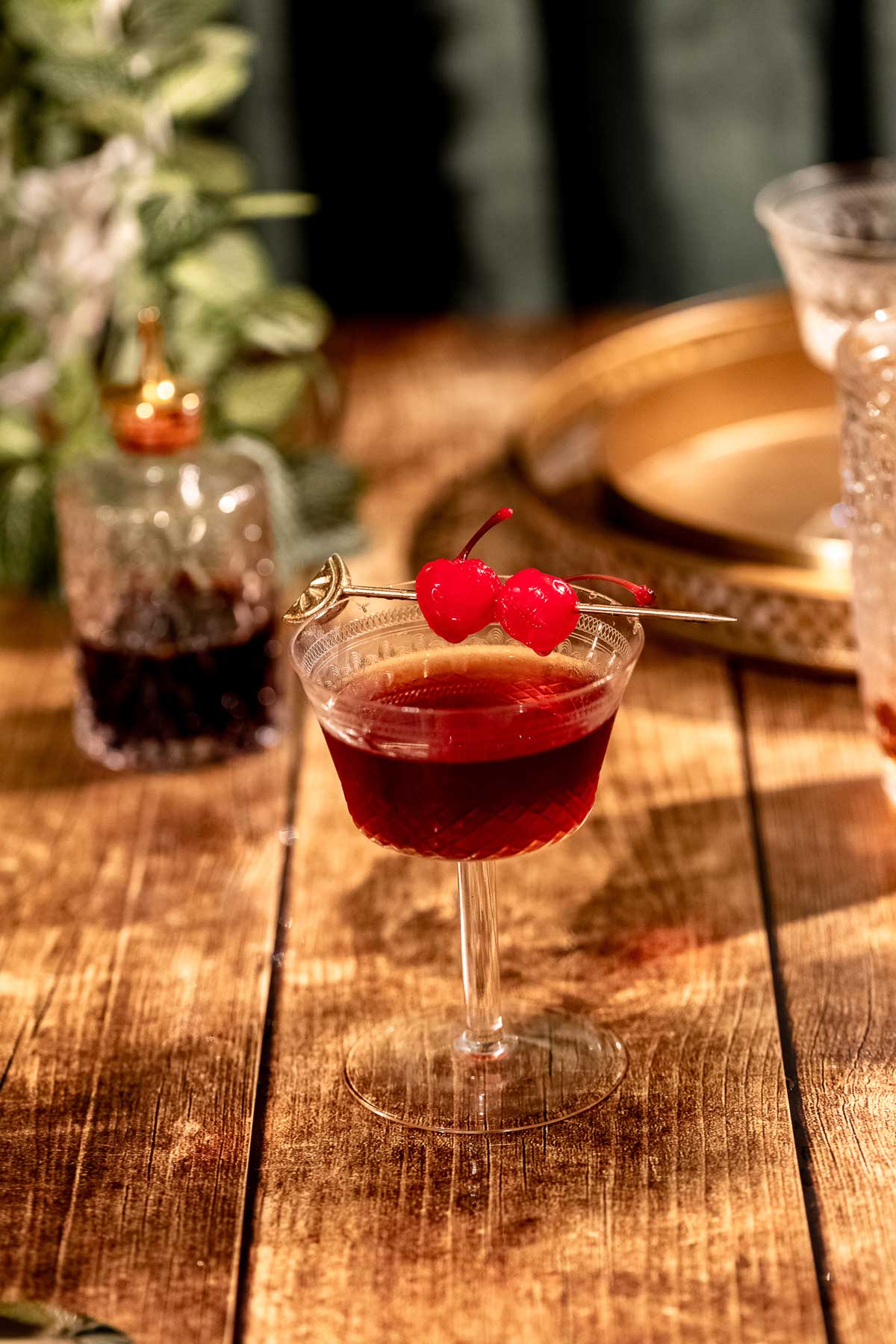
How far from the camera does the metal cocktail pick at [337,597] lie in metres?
0.99

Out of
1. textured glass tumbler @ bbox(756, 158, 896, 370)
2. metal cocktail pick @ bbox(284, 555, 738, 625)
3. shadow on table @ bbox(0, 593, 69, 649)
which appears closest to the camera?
metal cocktail pick @ bbox(284, 555, 738, 625)

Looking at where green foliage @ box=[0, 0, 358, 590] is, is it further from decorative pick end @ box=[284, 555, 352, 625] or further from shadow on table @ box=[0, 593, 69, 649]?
decorative pick end @ box=[284, 555, 352, 625]

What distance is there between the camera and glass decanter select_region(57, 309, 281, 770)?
4.78ft

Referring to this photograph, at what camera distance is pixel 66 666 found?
1661mm

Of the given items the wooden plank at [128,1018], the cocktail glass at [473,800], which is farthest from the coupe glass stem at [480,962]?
the wooden plank at [128,1018]

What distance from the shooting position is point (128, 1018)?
1.15 m

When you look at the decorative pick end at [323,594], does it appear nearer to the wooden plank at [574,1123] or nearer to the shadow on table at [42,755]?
the wooden plank at [574,1123]

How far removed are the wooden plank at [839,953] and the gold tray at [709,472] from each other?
8cm

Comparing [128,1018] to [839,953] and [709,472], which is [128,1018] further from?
[709,472]

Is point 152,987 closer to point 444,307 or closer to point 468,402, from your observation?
point 468,402

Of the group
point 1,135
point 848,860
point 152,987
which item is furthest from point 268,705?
point 1,135

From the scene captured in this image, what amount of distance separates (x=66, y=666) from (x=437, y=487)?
500 mm

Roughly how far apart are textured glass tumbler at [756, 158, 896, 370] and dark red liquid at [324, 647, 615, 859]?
56 cm

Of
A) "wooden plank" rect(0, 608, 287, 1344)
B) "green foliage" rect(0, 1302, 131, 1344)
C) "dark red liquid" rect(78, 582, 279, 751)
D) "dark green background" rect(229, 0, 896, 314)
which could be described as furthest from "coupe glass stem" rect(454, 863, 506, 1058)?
"dark green background" rect(229, 0, 896, 314)
